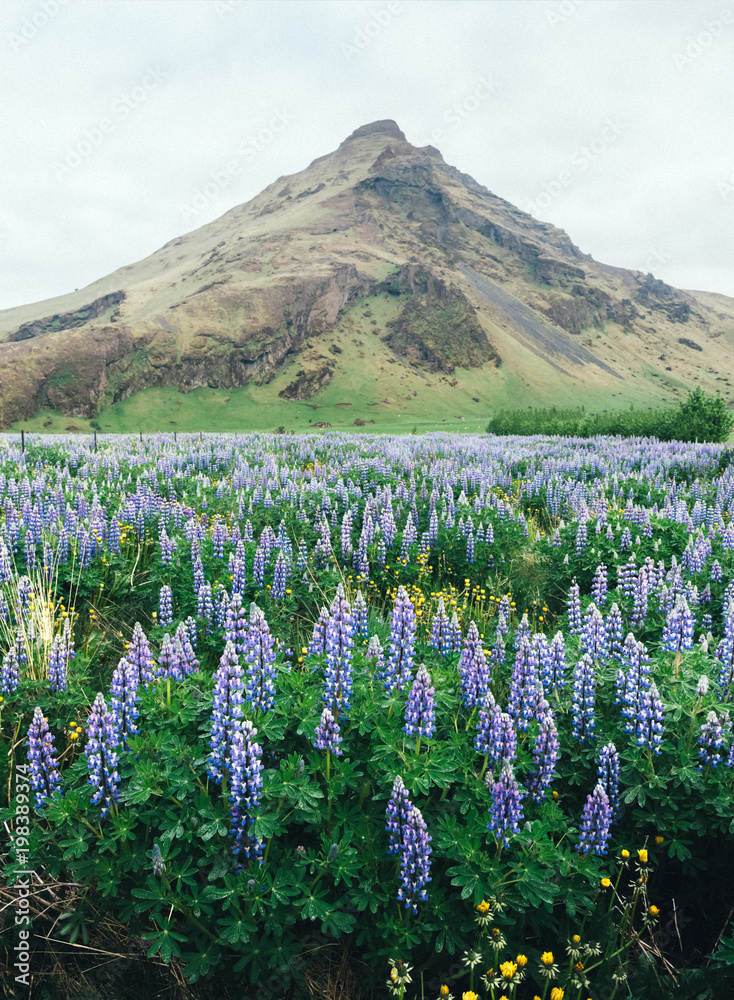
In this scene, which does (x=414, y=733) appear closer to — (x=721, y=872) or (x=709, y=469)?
(x=721, y=872)

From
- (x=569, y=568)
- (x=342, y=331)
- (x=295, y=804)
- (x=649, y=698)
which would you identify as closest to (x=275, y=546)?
(x=569, y=568)

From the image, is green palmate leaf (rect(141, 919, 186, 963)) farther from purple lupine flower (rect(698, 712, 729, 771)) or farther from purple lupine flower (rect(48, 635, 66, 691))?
purple lupine flower (rect(698, 712, 729, 771))

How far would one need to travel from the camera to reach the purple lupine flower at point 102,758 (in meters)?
3.10

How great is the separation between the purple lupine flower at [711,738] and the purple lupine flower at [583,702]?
63 centimetres

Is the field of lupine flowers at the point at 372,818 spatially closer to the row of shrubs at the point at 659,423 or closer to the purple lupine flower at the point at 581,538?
the purple lupine flower at the point at 581,538

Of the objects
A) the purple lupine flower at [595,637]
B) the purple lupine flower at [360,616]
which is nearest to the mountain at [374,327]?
the purple lupine flower at [360,616]

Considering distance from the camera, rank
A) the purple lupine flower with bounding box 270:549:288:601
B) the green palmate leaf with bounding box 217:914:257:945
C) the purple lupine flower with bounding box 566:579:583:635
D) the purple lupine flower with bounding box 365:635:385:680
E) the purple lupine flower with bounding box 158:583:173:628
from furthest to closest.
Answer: the purple lupine flower with bounding box 270:549:288:601, the purple lupine flower with bounding box 158:583:173:628, the purple lupine flower with bounding box 566:579:583:635, the purple lupine flower with bounding box 365:635:385:680, the green palmate leaf with bounding box 217:914:257:945

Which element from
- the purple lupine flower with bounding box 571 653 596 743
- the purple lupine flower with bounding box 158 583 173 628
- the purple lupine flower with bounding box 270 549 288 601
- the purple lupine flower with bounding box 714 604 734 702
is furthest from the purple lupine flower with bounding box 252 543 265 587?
the purple lupine flower with bounding box 714 604 734 702

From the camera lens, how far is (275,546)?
7.68 meters

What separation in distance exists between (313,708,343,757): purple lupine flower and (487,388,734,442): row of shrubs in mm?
26111

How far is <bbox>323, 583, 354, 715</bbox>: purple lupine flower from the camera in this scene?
11.1ft

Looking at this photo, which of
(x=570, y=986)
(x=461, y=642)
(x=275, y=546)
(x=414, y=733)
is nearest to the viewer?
(x=570, y=986)

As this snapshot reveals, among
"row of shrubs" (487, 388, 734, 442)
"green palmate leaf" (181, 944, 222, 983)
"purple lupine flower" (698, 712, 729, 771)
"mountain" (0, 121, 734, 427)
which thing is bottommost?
"green palmate leaf" (181, 944, 222, 983)

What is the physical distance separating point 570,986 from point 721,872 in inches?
56.8
